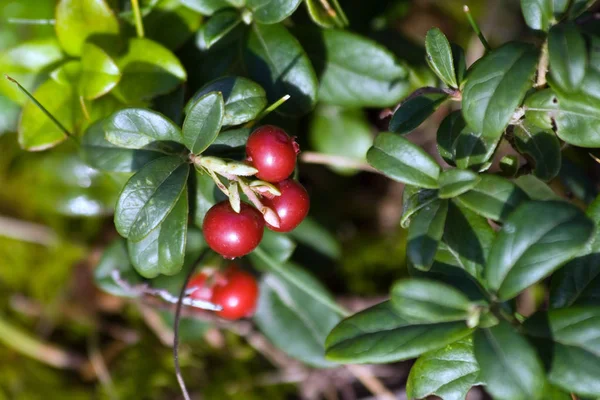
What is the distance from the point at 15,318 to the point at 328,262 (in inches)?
62.1

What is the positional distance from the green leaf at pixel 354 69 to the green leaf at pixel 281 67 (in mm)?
256

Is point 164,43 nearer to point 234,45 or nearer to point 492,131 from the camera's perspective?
point 234,45

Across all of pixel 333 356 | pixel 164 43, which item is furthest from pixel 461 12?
pixel 333 356

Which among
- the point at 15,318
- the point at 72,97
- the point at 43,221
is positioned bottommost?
the point at 15,318

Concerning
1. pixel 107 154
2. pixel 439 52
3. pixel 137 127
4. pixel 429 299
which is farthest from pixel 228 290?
pixel 439 52

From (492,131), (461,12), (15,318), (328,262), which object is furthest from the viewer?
(461,12)

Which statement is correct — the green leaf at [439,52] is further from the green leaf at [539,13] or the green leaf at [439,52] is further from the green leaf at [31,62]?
the green leaf at [31,62]

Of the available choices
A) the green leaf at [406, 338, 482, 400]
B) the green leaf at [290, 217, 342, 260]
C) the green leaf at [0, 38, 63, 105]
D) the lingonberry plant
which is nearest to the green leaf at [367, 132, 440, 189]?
the lingonberry plant

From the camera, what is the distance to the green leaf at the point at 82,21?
76.9 inches

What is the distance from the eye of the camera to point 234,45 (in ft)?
6.37

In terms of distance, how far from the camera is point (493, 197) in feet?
4.74

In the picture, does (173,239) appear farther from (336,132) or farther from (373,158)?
(336,132)

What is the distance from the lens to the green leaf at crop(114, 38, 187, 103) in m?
1.88

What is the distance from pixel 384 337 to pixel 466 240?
0.34 meters
